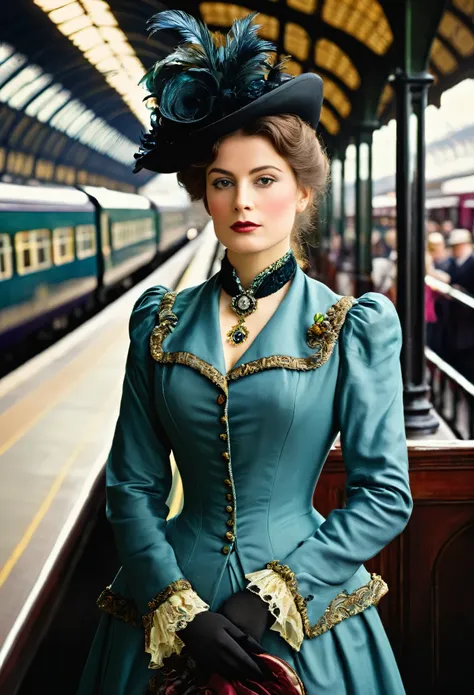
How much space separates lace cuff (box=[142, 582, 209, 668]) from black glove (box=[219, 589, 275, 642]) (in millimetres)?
44

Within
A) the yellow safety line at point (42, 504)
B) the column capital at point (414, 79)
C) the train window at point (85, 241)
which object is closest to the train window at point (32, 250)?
the train window at point (85, 241)

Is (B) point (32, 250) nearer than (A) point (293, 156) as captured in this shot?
No

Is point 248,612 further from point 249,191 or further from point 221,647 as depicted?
point 249,191

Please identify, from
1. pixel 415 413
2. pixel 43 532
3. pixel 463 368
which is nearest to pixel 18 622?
pixel 43 532

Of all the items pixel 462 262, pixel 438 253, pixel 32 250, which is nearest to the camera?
pixel 462 262

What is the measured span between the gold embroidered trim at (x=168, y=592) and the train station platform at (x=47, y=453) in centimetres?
115

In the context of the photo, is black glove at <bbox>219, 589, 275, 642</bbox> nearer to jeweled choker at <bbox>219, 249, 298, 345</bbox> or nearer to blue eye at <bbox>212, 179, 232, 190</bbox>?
jeweled choker at <bbox>219, 249, 298, 345</bbox>

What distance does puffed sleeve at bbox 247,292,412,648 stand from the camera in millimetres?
1452

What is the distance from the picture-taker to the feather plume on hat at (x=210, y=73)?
58.4 inches

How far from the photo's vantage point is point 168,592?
1.44 meters

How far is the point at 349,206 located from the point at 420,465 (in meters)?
24.8

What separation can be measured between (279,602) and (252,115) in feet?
2.70

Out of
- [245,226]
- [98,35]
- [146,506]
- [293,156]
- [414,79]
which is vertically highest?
[98,35]

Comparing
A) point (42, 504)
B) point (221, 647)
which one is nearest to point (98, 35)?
point (42, 504)
